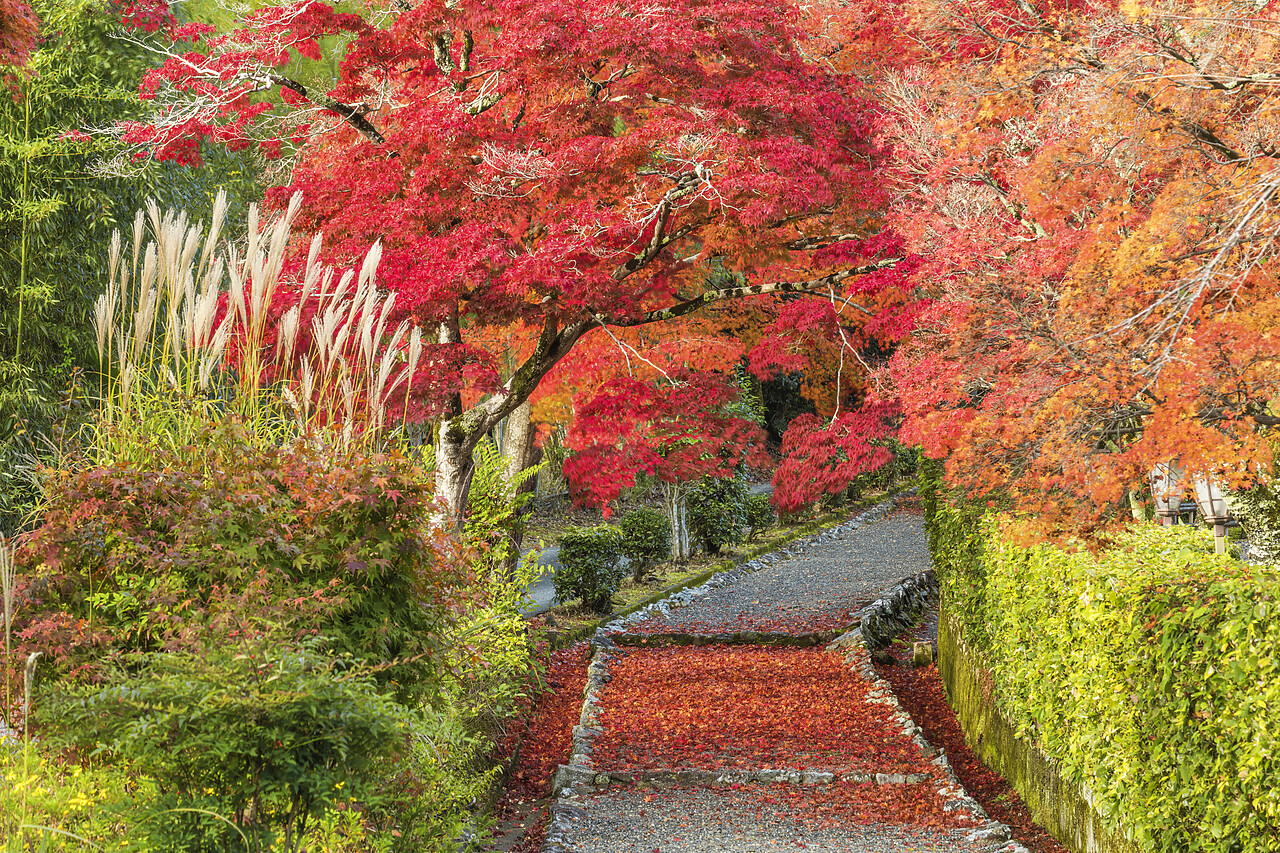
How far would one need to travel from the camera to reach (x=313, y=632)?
311 centimetres

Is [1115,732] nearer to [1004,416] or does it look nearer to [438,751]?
[1004,416]

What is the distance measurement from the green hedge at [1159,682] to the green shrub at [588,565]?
6214 mm

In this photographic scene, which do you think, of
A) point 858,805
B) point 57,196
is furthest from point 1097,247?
point 57,196

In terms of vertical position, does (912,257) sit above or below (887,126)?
below

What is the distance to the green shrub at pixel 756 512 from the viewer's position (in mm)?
18031

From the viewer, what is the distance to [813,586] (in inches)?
583

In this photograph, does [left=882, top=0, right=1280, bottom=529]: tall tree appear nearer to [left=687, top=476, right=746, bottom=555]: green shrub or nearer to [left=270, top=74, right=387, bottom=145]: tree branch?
[left=270, top=74, right=387, bottom=145]: tree branch

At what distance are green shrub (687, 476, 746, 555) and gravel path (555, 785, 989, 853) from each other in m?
10.3

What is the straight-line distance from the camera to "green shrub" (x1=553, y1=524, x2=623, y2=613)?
11.3 m

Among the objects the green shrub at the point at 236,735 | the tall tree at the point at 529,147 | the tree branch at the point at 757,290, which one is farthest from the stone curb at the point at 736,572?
the green shrub at the point at 236,735

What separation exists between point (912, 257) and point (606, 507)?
3357 mm

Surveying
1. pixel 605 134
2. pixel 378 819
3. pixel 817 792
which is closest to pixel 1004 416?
pixel 817 792

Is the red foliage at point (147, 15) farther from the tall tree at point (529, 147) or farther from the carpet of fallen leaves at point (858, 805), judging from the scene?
the carpet of fallen leaves at point (858, 805)

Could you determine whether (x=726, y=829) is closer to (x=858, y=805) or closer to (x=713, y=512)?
(x=858, y=805)
